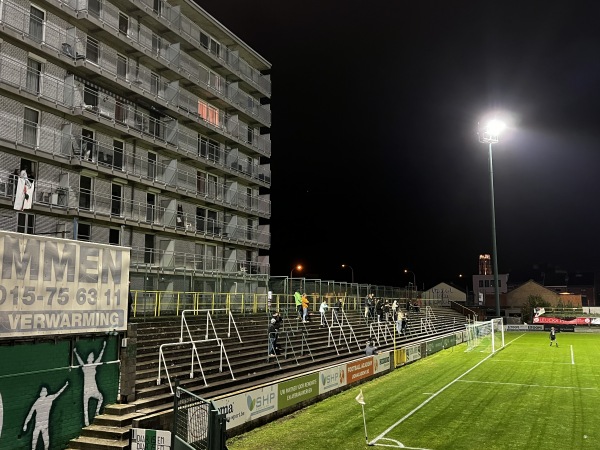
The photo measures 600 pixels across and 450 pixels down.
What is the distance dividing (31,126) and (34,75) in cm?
275

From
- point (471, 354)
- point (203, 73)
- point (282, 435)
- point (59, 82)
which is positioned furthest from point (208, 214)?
point (282, 435)

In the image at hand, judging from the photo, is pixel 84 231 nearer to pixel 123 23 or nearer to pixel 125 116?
pixel 125 116

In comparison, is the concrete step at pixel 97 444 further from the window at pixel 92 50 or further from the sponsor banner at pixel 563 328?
the sponsor banner at pixel 563 328

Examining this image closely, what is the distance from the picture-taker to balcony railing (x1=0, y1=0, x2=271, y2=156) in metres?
26.2

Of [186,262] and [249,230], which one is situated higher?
[249,230]

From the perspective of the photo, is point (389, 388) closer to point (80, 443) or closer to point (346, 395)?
point (346, 395)

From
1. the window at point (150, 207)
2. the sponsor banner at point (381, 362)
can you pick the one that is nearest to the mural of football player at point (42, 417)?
the sponsor banner at point (381, 362)

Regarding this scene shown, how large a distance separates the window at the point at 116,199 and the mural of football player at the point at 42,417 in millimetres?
20505

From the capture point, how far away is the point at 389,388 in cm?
2425

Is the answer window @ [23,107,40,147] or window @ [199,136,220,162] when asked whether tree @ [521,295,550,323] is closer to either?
window @ [199,136,220,162]

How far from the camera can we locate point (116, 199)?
106ft

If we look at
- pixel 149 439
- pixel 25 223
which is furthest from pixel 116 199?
pixel 149 439

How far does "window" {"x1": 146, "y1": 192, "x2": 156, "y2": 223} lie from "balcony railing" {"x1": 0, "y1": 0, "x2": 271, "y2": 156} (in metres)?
6.00

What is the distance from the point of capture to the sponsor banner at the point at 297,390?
18.6 metres
